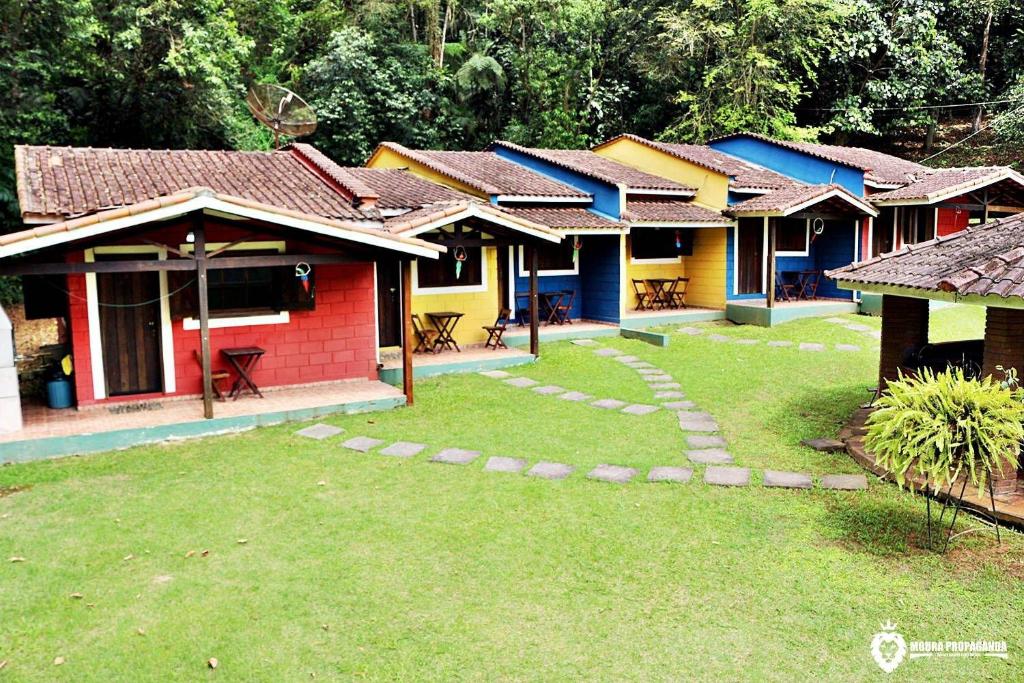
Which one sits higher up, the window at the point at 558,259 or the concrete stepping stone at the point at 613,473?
the window at the point at 558,259

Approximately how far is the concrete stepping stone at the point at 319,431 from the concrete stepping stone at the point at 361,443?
0.34 m

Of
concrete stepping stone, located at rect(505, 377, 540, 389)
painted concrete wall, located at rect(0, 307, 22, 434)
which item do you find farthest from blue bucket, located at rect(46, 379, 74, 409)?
concrete stepping stone, located at rect(505, 377, 540, 389)

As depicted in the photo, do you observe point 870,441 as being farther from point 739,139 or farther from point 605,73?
point 605,73

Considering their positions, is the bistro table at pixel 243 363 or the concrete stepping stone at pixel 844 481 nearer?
the concrete stepping stone at pixel 844 481

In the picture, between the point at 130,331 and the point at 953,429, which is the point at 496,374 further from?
the point at 953,429

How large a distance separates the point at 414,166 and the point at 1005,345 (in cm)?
1287

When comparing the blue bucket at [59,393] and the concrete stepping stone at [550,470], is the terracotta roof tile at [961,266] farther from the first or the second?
the blue bucket at [59,393]

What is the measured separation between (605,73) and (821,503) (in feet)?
79.4

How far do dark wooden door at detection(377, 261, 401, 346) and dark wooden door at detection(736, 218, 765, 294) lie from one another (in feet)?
26.4

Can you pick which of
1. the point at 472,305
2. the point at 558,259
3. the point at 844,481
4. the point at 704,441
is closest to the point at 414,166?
the point at 558,259

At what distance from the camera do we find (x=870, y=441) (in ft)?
20.0

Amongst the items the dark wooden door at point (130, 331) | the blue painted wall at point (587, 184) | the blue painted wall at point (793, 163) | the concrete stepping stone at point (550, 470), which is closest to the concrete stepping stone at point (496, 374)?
the concrete stepping stone at point (550, 470)

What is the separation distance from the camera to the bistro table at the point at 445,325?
13758 mm

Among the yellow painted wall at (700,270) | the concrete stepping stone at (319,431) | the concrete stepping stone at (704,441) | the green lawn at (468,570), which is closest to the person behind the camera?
the green lawn at (468,570)
